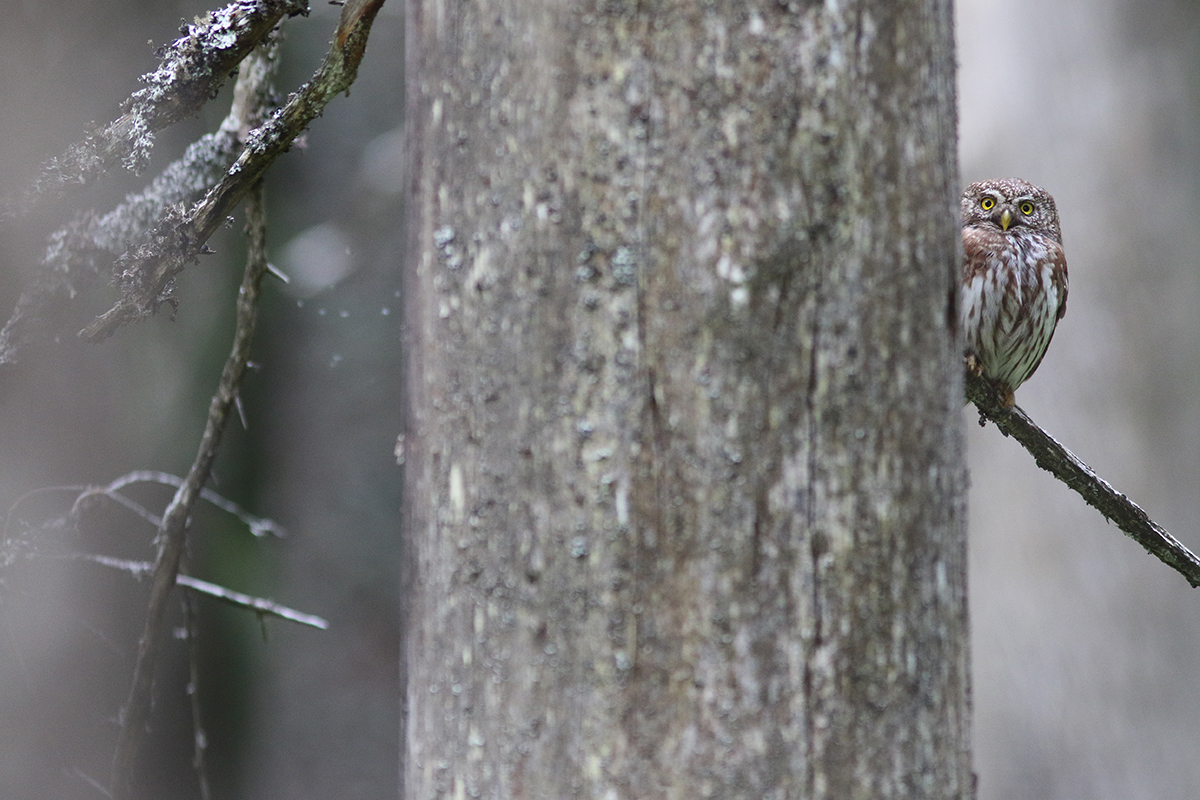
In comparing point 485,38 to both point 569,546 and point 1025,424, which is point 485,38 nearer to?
point 569,546

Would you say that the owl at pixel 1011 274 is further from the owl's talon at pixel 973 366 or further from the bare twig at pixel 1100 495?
the bare twig at pixel 1100 495

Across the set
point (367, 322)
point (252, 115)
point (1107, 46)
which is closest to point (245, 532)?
point (367, 322)

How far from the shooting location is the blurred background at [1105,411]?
440 cm

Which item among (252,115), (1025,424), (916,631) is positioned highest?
(252,115)

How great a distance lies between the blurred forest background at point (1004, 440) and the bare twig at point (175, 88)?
197 centimetres

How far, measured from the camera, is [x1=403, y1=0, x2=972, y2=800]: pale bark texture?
855mm

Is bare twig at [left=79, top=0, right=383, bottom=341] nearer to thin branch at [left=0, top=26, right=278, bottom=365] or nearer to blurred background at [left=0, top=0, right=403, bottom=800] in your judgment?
thin branch at [left=0, top=26, right=278, bottom=365]

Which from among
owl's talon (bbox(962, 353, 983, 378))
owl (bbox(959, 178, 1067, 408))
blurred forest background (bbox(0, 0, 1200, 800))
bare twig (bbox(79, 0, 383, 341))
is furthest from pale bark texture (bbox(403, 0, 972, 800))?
blurred forest background (bbox(0, 0, 1200, 800))

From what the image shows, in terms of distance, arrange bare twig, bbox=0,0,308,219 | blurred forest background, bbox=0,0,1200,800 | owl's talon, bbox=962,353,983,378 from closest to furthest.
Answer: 1. bare twig, bbox=0,0,308,219
2. owl's talon, bbox=962,353,983,378
3. blurred forest background, bbox=0,0,1200,800

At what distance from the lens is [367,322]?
233 inches

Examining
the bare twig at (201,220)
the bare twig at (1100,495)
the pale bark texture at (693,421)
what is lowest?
the pale bark texture at (693,421)

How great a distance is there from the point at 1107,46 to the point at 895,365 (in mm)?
4424

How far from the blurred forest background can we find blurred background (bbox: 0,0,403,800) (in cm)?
2

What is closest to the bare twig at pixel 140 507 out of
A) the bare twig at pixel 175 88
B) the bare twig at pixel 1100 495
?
the bare twig at pixel 175 88
